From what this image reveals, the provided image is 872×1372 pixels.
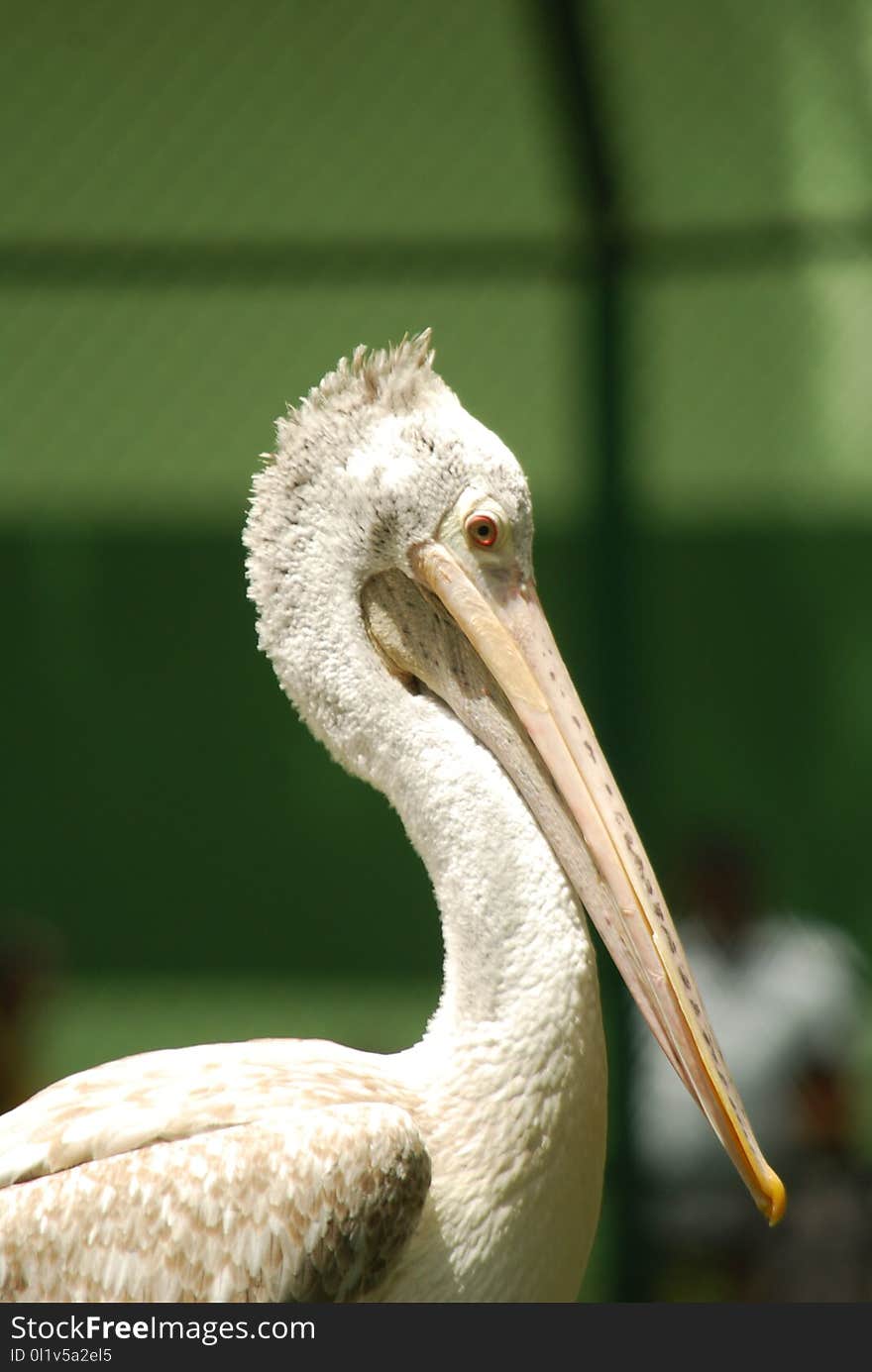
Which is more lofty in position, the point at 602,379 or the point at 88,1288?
the point at 602,379

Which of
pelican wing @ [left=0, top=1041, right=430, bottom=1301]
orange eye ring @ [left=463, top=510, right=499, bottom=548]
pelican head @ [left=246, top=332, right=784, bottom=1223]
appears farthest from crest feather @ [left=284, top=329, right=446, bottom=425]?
pelican wing @ [left=0, top=1041, right=430, bottom=1301]

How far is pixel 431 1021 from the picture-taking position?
224 cm

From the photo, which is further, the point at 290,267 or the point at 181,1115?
the point at 290,267

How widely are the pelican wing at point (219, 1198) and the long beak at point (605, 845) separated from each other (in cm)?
34

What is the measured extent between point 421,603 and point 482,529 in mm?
143

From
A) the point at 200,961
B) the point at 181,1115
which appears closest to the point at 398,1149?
the point at 181,1115

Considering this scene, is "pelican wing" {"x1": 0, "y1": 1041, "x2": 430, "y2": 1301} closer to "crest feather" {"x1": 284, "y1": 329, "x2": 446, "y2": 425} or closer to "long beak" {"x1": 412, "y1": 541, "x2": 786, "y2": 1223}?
"long beak" {"x1": 412, "y1": 541, "x2": 786, "y2": 1223}

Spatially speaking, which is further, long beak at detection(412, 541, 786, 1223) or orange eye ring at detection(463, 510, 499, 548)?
orange eye ring at detection(463, 510, 499, 548)

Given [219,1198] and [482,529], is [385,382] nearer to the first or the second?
[482,529]

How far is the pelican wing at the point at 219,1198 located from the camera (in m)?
2.00

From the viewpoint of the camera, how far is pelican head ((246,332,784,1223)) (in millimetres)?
2236

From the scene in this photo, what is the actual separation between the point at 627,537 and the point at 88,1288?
10.0 ft

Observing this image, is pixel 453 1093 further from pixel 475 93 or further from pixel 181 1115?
pixel 475 93

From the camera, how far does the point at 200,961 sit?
487cm
